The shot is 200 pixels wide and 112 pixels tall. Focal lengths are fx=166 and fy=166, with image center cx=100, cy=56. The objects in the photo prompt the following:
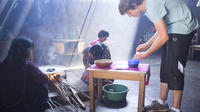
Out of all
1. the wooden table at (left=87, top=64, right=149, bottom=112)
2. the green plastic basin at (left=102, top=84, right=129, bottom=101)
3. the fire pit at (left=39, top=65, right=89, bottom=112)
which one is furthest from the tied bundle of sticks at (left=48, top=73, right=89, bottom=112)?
the wooden table at (left=87, top=64, right=149, bottom=112)

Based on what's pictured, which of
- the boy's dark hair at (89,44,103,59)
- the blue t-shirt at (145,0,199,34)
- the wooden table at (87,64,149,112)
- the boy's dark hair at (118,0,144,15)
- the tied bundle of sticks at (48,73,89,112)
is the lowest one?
the tied bundle of sticks at (48,73,89,112)

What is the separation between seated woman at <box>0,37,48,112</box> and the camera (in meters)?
1.84

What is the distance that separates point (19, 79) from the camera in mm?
1888

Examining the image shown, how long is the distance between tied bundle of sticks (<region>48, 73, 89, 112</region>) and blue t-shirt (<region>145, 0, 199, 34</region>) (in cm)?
185

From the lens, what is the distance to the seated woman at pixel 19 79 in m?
1.84

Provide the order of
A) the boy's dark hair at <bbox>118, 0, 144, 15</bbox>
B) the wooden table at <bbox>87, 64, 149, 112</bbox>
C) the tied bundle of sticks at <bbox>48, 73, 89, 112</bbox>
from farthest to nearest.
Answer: the tied bundle of sticks at <bbox>48, 73, 89, 112</bbox>
the wooden table at <bbox>87, 64, 149, 112</bbox>
the boy's dark hair at <bbox>118, 0, 144, 15</bbox>

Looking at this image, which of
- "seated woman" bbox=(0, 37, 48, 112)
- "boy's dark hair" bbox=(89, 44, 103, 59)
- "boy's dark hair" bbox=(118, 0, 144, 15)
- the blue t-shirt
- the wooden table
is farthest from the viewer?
"boy's dark hair" bbox=(89, 44, 103, 59)

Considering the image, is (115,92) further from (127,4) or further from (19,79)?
(19,79)

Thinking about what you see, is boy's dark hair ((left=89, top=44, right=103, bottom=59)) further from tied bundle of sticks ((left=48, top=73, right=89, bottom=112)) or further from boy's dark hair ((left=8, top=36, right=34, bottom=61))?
boy's dark hair ((left=8, top=36, right=34, bottom=61))

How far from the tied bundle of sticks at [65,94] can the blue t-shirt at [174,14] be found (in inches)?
72.9

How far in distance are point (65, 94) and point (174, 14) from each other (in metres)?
2.20

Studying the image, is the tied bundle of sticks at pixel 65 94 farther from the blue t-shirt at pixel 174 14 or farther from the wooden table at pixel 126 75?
the blue t-shirt at pixel 174 14

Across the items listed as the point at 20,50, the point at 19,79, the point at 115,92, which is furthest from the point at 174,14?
the point at 19,79

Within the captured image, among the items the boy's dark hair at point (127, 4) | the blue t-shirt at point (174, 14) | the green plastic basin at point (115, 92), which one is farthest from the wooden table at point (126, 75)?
the boy's dark hair at point (127, 4)
